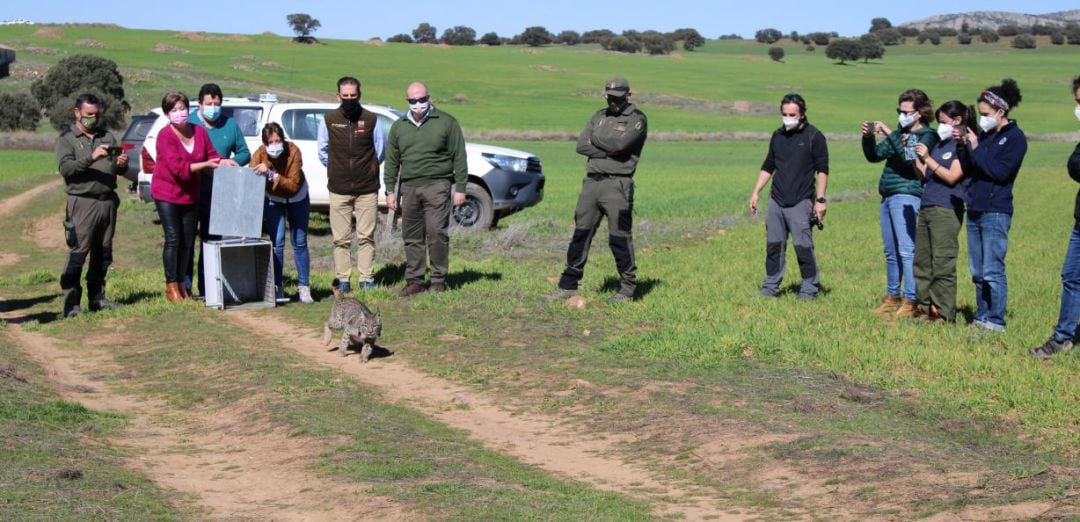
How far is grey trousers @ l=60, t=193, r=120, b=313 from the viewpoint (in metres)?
11.6

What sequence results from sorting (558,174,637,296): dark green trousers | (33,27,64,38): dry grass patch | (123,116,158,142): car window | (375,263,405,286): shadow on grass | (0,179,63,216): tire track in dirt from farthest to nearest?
(33,27,64,38): dry grass patch
(0,179,63,216): tire track in dirt
(123,116,158,142): car window
(375,263,405,286): shadow on grass
(558,174,637,296): dark green trousers

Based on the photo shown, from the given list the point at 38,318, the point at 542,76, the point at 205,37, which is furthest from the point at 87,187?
the point at 205,37

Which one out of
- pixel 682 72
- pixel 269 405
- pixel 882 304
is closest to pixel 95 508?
pixel 269 405

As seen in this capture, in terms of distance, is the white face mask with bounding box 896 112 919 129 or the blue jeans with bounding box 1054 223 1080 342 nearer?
the blue jeans with bounding box 1054 223 1080 342

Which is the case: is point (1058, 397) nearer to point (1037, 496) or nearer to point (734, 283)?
point (1037, 496)

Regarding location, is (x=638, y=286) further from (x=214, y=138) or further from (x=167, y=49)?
(x=167, y=49)

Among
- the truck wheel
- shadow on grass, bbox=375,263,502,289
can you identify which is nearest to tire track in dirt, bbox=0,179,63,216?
the truck wheel

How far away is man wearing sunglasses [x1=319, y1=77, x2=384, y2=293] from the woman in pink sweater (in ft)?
3.50

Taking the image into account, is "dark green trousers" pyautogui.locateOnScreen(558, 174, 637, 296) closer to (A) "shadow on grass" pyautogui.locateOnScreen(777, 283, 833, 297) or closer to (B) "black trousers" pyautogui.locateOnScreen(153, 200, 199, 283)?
(A) "shadow on grass" pyautogui.locateOnScreen(777, 283, 833, 297)

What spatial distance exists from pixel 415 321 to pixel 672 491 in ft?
17.8

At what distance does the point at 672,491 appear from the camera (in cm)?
644

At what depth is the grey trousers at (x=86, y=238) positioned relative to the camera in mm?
11625

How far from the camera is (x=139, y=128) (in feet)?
66.5

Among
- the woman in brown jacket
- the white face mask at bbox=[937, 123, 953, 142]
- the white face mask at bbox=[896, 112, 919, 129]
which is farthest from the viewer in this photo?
the woman in brown jacket
